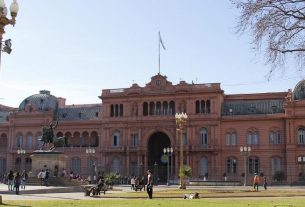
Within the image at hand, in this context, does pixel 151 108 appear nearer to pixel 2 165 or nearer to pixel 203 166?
pixel 203 166

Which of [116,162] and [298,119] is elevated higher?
[298,119]

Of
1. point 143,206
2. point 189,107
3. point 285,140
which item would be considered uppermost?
point 189,107

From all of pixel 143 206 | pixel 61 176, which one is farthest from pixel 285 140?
pixel 143 206

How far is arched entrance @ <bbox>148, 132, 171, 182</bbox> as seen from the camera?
94688 millimetres

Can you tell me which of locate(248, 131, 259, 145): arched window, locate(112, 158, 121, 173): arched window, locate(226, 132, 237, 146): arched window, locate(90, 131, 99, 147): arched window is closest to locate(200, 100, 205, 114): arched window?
locate(226, 132, 237, 146): arched window

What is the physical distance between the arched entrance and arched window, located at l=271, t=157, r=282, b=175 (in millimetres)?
18478

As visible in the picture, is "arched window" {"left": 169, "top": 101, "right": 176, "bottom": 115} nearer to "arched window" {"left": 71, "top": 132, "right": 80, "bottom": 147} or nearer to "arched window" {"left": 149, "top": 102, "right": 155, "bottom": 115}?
"arched window" {"left": 149, "top": 102, "right": 155, "bottom": 115}

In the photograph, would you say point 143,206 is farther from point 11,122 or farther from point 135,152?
point 11,122

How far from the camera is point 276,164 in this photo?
8769 centimetres

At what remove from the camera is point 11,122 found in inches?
4186

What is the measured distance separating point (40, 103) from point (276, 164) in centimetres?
4841

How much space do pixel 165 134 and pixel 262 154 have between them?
17.5 meters

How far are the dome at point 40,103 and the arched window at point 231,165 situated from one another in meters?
37.7

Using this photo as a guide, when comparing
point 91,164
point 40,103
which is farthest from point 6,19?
point 40,103
